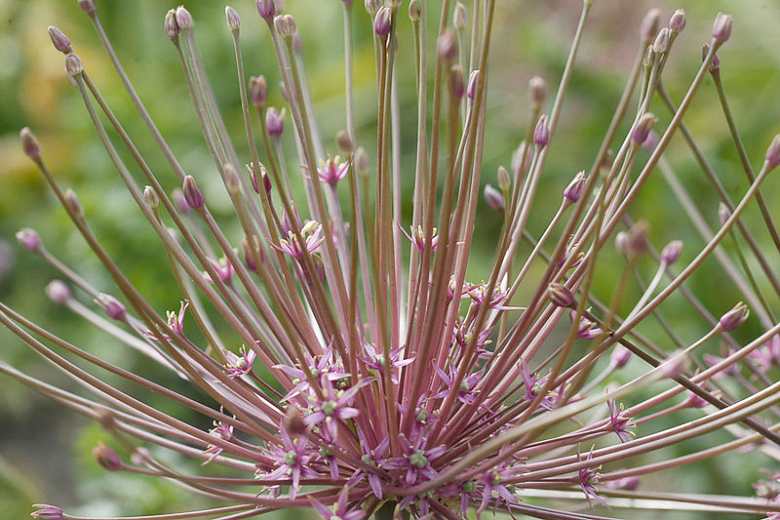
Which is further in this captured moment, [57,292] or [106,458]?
[57,292]

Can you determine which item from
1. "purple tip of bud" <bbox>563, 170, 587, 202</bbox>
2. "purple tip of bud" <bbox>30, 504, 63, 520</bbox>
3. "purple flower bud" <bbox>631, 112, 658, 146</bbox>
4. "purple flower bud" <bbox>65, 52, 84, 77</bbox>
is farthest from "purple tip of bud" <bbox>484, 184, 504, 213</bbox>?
"purple tip of bud" <bbox>30, 504, 63, 520</bbox>

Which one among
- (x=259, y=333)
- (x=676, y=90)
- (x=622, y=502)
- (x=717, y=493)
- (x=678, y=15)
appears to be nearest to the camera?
(x=678, y=15)

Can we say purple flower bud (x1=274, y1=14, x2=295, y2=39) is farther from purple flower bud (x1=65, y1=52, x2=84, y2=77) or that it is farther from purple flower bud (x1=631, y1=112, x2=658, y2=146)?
purple flower bud (x1=631, y1=112, x2=658, y2=146)

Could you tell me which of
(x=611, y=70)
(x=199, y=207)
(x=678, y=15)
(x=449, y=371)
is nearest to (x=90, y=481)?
(x=199, y=207)

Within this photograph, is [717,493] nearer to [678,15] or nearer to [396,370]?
[396,370]

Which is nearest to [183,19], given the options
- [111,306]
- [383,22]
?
[383,22]

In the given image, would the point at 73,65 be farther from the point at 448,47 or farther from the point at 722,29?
the point at 722,29

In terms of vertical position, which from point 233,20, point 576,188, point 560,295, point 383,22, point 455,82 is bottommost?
point 560,295
